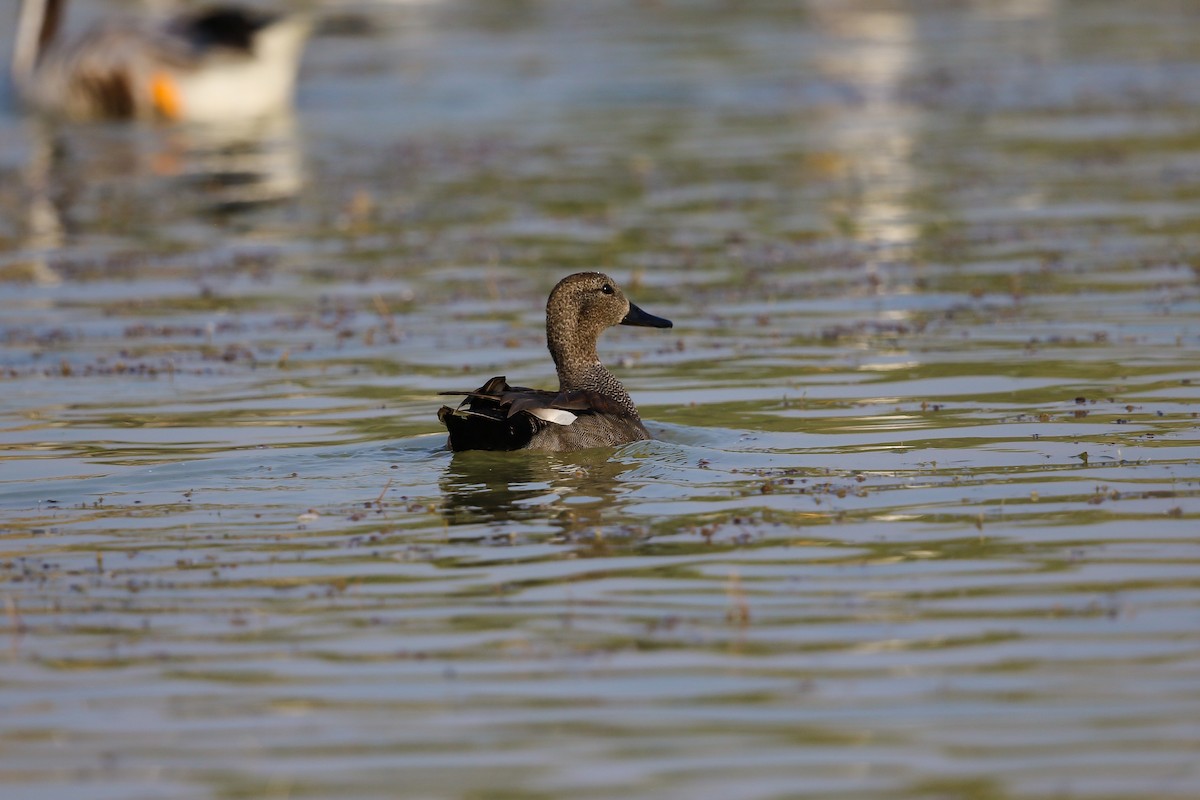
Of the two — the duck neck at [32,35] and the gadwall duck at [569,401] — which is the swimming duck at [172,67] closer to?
the duck neck at [32,35]

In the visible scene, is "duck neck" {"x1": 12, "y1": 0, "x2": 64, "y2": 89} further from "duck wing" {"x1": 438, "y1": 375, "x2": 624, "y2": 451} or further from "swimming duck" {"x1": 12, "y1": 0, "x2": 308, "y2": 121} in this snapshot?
"duck wing" {"x1": 438, "y1": 375, "x2": 624, "y2": 451}

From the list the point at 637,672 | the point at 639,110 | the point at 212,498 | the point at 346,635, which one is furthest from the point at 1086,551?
the point at 639,110

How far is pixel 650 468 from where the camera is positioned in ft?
32.8

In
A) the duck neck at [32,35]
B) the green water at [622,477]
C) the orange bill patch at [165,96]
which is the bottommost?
the green water at [622,477]

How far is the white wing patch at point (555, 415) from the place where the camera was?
10.1m

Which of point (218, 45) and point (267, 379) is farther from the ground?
point (218, 45)

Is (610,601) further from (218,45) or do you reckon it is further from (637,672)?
→ (218,45)

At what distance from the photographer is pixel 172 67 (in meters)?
27.6

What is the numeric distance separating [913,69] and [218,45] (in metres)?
11.2

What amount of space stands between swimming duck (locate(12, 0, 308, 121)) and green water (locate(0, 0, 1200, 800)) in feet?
8.73

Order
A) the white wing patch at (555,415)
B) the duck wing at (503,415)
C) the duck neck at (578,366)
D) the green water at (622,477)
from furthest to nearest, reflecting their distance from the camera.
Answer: the duck neck at (578,366), the white wing patch at (555,415), the duck wing at (503,415), the green water at (622,477)

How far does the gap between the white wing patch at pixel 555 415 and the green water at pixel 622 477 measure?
0.78 ft

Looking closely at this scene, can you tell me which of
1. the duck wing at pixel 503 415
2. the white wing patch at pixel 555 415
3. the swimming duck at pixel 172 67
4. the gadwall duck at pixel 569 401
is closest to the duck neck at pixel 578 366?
the gadwall duck at pixel 569 401

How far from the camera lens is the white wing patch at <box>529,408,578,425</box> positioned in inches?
397
